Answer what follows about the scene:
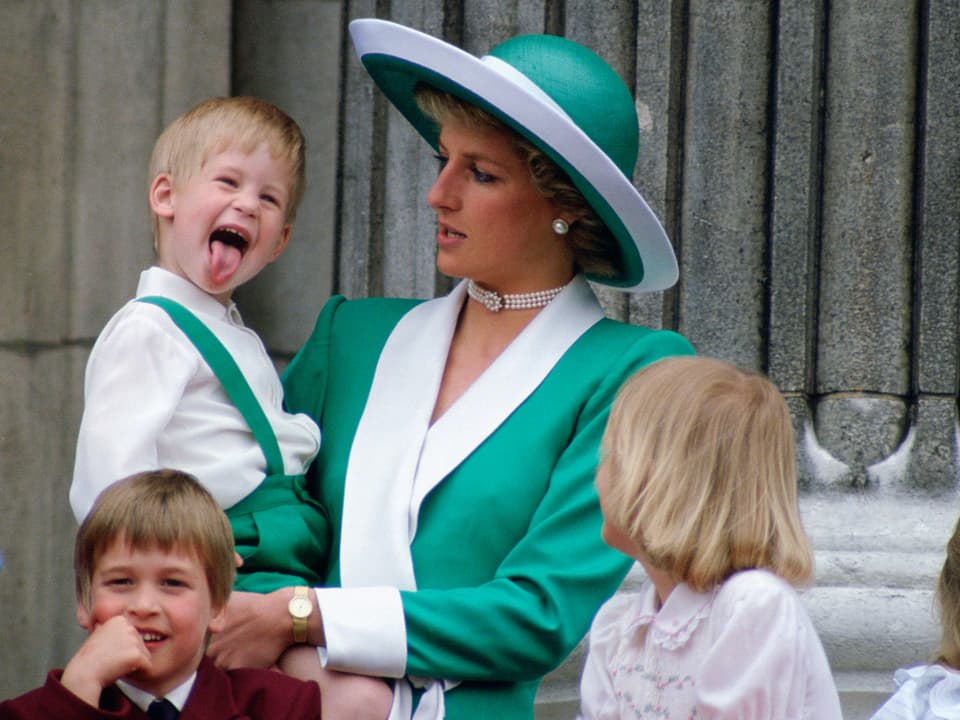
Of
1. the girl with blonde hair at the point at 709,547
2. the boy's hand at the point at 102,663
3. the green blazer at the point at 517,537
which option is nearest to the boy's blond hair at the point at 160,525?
the boy's hand at the point at 102,663

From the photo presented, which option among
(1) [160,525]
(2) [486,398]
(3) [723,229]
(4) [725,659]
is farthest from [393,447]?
(3) [723,229]

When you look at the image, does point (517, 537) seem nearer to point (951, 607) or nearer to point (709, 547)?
point (709, 547)

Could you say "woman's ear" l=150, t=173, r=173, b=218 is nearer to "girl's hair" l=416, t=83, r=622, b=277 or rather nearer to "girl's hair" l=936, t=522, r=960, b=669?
"girl's hair" l=416, t=83, r=622, b=277

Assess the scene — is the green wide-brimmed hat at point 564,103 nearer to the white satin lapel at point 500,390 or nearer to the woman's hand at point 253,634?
the white satin lapel at point 500,390

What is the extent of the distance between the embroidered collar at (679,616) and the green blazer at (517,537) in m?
0.27

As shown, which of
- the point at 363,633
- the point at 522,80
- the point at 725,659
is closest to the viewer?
the point at 725,659

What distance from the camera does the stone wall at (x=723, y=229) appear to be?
12.0ft

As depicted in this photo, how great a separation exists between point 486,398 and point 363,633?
1.52 feet

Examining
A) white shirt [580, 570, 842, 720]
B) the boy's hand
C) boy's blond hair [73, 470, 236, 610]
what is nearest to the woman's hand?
boy's blond hair [73, 470, 236, 610]

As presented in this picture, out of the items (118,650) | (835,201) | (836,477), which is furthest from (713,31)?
(118,650)

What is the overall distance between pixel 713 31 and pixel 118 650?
1848 millimetres

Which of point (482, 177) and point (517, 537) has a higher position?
point (482, 177)

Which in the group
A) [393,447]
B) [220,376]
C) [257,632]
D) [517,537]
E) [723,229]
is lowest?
[257,632]

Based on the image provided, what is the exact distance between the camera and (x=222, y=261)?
3.08 meters
